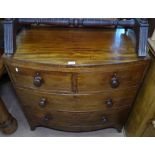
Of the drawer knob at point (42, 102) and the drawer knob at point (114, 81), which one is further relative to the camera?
the drawer knob at point (42, 102)

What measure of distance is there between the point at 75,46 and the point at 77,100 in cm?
30

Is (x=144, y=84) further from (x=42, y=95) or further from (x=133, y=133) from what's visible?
(x=42, y=95)

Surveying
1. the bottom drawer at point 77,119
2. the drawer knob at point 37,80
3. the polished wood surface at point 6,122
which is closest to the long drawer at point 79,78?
the drawer knob at point 37,80

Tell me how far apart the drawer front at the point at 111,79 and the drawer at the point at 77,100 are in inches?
1.9

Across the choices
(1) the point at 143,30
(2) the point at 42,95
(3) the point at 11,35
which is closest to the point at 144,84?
(1) the point at 143,30

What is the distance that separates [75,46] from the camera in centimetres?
100

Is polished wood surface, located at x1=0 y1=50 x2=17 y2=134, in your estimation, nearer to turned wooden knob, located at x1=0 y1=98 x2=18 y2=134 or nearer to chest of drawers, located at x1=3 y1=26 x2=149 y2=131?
turned wooden knob, located at x1=0 y1=98 x2=18 y2=134

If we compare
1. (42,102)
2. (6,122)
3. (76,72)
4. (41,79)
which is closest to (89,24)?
(76,72)

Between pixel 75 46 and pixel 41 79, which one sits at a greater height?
pixel 75 46

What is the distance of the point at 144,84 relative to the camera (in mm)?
1128

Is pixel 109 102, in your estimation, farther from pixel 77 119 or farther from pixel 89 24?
pixel 89 24

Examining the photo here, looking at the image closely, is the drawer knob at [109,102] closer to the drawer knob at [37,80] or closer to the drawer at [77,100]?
the drawer at [77,100]

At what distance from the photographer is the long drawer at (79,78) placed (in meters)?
0.94

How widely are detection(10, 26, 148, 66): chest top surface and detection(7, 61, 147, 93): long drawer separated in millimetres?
43
